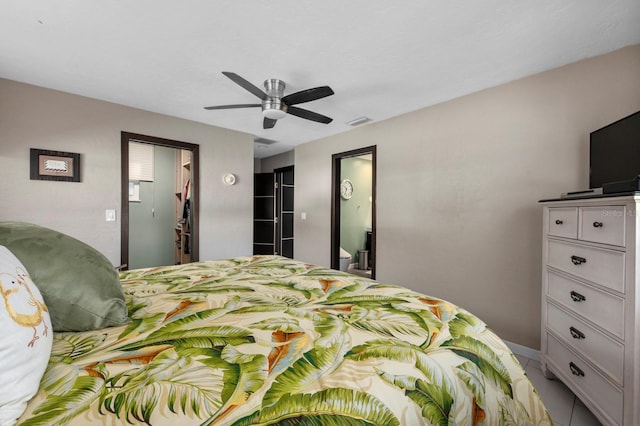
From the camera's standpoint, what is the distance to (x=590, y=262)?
1519 millimetres

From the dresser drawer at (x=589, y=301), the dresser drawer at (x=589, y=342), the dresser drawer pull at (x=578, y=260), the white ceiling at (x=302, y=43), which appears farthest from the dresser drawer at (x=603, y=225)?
the white ceiling at (x=302, y=43)

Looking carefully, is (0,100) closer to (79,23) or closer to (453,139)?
(79,23)

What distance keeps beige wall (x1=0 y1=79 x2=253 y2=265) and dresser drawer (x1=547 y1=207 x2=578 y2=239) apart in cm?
364

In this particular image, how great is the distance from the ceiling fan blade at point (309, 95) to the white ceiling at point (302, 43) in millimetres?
238

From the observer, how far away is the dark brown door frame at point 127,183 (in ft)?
10.1

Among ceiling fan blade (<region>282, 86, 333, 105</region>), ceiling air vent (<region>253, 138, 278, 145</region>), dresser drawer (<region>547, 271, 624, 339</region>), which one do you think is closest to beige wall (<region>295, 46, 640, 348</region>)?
dresser drawer (<region>547, 271, 624, 339</region>)

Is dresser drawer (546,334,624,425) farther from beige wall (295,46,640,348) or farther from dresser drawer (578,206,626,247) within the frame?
dresser drawer (578,206,626,247)

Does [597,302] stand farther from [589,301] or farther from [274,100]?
[274,100]

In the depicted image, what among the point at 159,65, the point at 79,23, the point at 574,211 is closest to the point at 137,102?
the point at 159,65

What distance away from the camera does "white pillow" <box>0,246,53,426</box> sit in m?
0.52

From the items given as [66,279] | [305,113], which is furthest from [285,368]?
→ [305,113]

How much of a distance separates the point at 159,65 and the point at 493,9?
8.04 ft

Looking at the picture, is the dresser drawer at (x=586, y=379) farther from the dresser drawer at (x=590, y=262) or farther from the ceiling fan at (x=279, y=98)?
the ceiling fan at (x=279, y=98)

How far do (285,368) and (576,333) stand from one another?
1871mm
